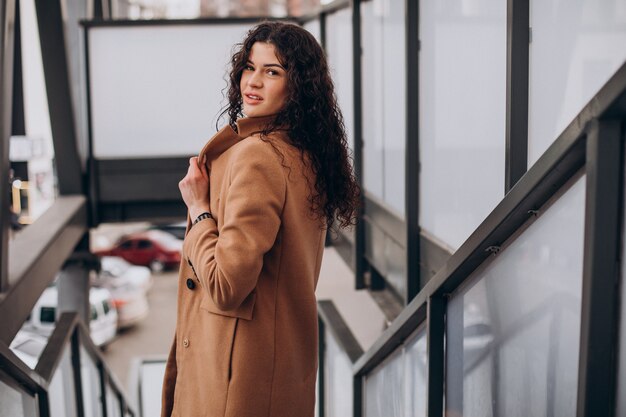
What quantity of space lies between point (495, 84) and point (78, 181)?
17.0 ft

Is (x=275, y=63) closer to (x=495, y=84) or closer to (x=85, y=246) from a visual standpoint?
(x=495, y=84)

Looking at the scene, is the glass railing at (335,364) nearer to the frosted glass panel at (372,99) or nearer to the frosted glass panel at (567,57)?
the frosted glass panel at (372,99)

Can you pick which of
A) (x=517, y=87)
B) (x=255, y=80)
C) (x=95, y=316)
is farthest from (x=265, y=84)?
(x=95, y=316)

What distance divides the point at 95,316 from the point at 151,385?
3.48 m

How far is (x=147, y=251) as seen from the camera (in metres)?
21.1

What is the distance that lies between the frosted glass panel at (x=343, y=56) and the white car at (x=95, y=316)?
30.3 ft

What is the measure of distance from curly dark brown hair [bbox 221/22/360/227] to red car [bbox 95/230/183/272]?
1933 cm

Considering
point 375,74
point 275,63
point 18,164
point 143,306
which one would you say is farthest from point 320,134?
point 143,306

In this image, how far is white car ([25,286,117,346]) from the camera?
48.1 feet

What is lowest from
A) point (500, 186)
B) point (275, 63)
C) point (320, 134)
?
point (500, 186)

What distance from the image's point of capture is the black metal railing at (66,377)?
325cm

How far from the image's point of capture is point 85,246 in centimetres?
778

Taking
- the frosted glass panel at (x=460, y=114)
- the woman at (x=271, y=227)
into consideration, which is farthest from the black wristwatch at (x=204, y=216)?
the frosted glass panel at (x=460, y=114)

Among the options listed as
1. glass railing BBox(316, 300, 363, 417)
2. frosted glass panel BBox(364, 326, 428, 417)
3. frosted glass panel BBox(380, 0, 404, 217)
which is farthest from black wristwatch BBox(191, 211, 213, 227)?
frosted glass panel BBox(380, 0, 404, 217)
